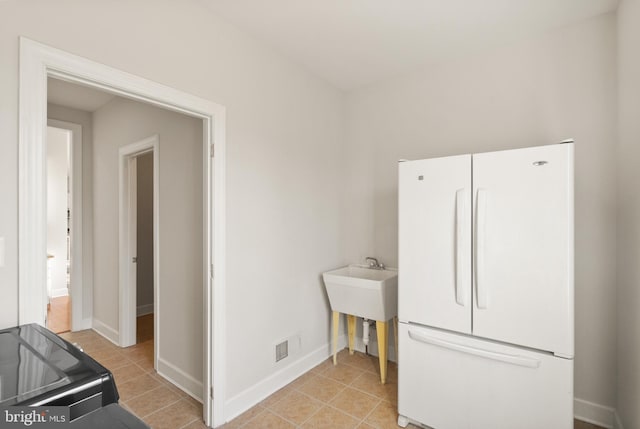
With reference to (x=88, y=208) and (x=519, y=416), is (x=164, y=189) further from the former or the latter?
(x=519, y=416)

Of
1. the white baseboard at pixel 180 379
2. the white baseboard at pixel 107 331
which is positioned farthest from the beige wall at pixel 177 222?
the white baseboard at pixel 107 331

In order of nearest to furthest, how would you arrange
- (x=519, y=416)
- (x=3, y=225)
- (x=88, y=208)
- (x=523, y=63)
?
(x=3, y=225)
(x=519, y=416)
(x=523, y=63)
(x=88, y=208)

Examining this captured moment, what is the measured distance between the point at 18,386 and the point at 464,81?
10.2ft

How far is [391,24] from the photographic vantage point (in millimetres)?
2238

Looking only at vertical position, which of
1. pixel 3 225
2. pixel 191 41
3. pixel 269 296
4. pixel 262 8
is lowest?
pixel 269 296

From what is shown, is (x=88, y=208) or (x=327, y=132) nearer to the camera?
(x=327, y=132)

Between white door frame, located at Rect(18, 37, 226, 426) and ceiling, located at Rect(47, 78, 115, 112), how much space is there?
1.65m

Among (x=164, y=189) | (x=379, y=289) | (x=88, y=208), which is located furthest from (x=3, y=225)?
(x=88, y=208)

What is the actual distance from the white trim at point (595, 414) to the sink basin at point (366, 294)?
1356mm

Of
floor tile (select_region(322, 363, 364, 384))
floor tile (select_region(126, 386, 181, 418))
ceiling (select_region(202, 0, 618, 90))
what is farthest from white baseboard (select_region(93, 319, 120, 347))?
ceiling (select_region(202, 0, 618, 90))

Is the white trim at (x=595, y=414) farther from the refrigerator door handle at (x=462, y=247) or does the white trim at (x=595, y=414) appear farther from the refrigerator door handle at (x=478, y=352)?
the refrigerator door handle at (x=462, y=247)

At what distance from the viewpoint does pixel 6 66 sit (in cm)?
131

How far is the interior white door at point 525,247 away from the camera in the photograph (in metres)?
1.69

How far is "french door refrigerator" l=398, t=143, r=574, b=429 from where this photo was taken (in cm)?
171
